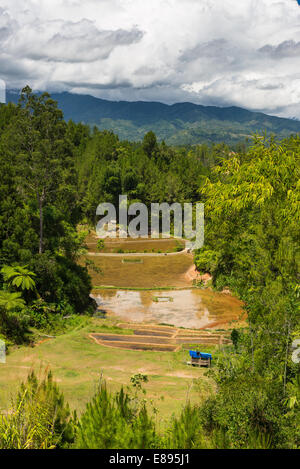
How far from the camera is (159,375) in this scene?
10.6m

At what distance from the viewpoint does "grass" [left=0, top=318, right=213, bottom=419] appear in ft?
27.3

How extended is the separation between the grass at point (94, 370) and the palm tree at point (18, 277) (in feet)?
9.12

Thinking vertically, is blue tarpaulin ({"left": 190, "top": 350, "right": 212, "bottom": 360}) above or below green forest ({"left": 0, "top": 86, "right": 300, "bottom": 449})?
below

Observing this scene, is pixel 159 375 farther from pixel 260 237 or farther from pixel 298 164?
pixel 298 164

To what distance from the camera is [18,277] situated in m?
15.1

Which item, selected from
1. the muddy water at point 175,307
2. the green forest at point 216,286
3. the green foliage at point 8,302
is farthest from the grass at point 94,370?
the muddy water at point 175,307

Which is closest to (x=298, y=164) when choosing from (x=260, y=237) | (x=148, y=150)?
(x=260, y=237)

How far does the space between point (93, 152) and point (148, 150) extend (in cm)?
1448

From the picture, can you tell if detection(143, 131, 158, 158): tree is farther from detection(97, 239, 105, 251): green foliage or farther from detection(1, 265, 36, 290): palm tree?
detection(1, 265, 36, 290): palm tree

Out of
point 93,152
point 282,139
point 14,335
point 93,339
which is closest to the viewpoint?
point 282,139

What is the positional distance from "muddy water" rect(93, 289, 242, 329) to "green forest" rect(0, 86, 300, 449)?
206 inches

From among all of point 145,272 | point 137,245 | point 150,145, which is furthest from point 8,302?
point 150,145

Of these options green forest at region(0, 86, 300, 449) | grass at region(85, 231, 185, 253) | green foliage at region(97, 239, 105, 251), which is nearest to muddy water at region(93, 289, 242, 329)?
green forest at region(0, 86, 300, 449)

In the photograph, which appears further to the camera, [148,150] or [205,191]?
[148,150]
